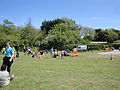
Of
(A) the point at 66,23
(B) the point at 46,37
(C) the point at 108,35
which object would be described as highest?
(A) the point at 66,23

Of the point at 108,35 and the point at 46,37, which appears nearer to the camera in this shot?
the point at 46,37

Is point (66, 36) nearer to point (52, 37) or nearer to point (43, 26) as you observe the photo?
point (52, 37)

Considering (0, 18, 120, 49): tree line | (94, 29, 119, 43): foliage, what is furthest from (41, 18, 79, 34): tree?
(94, 29, 119, 43): foliage

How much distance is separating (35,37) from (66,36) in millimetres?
11982

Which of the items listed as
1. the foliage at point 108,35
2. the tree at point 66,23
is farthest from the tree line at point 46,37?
the foliage at point 108,35

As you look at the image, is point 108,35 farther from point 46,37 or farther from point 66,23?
point 46,37

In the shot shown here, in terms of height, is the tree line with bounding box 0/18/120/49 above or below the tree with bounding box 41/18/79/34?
below

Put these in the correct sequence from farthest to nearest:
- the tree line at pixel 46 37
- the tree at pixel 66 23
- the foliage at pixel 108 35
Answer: the foliage at pixel 108 35
the tree at pixel 66 23
the tree line at pixel 46 37

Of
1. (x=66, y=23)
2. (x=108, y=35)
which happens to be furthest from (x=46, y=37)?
(x=108, y=35)

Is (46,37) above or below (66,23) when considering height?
below

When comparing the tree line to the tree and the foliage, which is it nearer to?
the tree

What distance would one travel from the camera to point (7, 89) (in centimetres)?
644

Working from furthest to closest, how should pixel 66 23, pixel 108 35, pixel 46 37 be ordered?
pixel 108 35 < pixel 66 23 < pixel 46 37

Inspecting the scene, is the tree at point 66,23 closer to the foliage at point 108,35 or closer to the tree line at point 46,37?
the tree line at point 46,37
